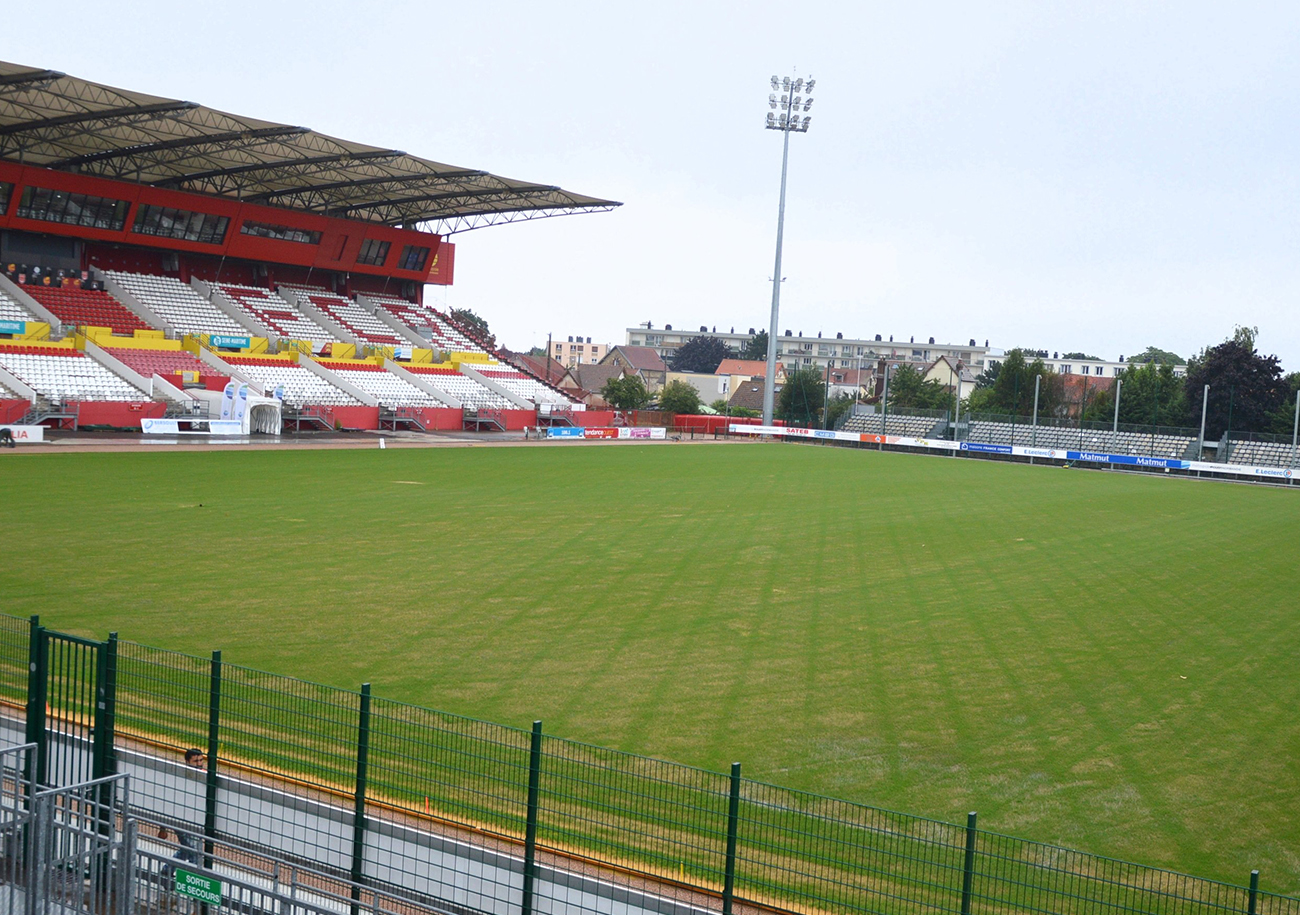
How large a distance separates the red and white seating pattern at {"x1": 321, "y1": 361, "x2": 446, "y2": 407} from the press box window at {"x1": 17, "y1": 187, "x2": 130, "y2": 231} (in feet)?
41.2

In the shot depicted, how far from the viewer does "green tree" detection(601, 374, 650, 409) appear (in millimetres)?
79000

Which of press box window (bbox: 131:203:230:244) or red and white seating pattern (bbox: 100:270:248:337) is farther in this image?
press box window (bbox: 131:203:230:244)

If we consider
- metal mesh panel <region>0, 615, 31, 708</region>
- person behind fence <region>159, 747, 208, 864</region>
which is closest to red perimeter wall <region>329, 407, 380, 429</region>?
metal mesh panel <region>0, 615, 31, 708</region>

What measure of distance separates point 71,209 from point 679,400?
136 ft

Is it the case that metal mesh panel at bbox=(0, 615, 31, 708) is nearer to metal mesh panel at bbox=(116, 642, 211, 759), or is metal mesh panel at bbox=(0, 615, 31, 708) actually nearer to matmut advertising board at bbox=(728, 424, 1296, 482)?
metal mesh panel at bbox=(116, 642, 211, 759)

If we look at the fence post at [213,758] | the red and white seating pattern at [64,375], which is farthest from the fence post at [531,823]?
the red and white seating pattern at [64,375]

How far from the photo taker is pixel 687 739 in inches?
405

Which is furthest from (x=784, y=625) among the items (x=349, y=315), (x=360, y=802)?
(x=349, y=315)

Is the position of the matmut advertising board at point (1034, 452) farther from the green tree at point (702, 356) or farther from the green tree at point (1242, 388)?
the green tree at point (702, 356)

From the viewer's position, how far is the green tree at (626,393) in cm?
7900

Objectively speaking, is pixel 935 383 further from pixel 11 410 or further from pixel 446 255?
pixel 11 410

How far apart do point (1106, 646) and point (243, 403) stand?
3943 centimetres

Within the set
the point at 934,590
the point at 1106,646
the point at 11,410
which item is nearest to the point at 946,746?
the point at 1106,646

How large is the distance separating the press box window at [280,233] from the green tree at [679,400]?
27.5m
